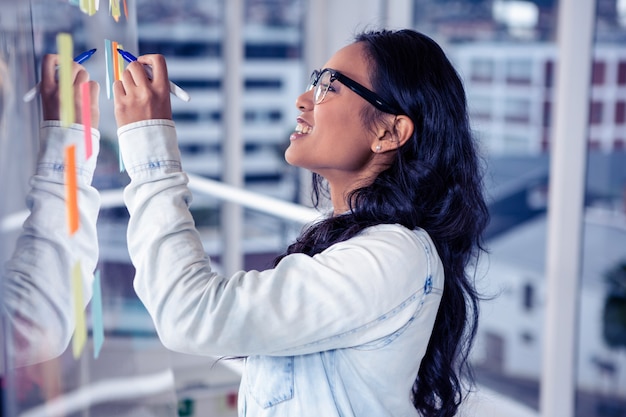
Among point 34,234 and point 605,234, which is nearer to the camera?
point 34,234

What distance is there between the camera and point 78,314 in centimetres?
83

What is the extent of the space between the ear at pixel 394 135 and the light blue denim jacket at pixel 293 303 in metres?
0.15

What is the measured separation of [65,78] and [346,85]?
18.7 inches

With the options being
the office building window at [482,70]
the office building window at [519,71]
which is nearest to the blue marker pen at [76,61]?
the office building window at [519,71]

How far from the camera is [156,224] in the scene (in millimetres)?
915

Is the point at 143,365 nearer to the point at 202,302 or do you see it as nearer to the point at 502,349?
the point at 202,302

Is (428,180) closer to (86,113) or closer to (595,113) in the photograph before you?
(86,113)

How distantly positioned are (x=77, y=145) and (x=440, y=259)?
1.86 feet

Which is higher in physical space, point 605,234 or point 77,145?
point 77,145

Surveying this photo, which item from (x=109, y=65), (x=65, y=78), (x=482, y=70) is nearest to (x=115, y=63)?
(x=109, y=65)

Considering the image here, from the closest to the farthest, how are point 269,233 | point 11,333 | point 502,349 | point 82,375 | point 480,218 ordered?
point 11,333, point 82,375, point 480,218, point 502,349, point 269,233

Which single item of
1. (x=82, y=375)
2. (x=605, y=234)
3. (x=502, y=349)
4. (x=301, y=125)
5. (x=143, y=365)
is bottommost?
(x=502, y=349)

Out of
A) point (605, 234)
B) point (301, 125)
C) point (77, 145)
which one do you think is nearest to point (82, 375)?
point (77, 145)

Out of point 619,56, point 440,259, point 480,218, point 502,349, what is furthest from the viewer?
point 502,349
